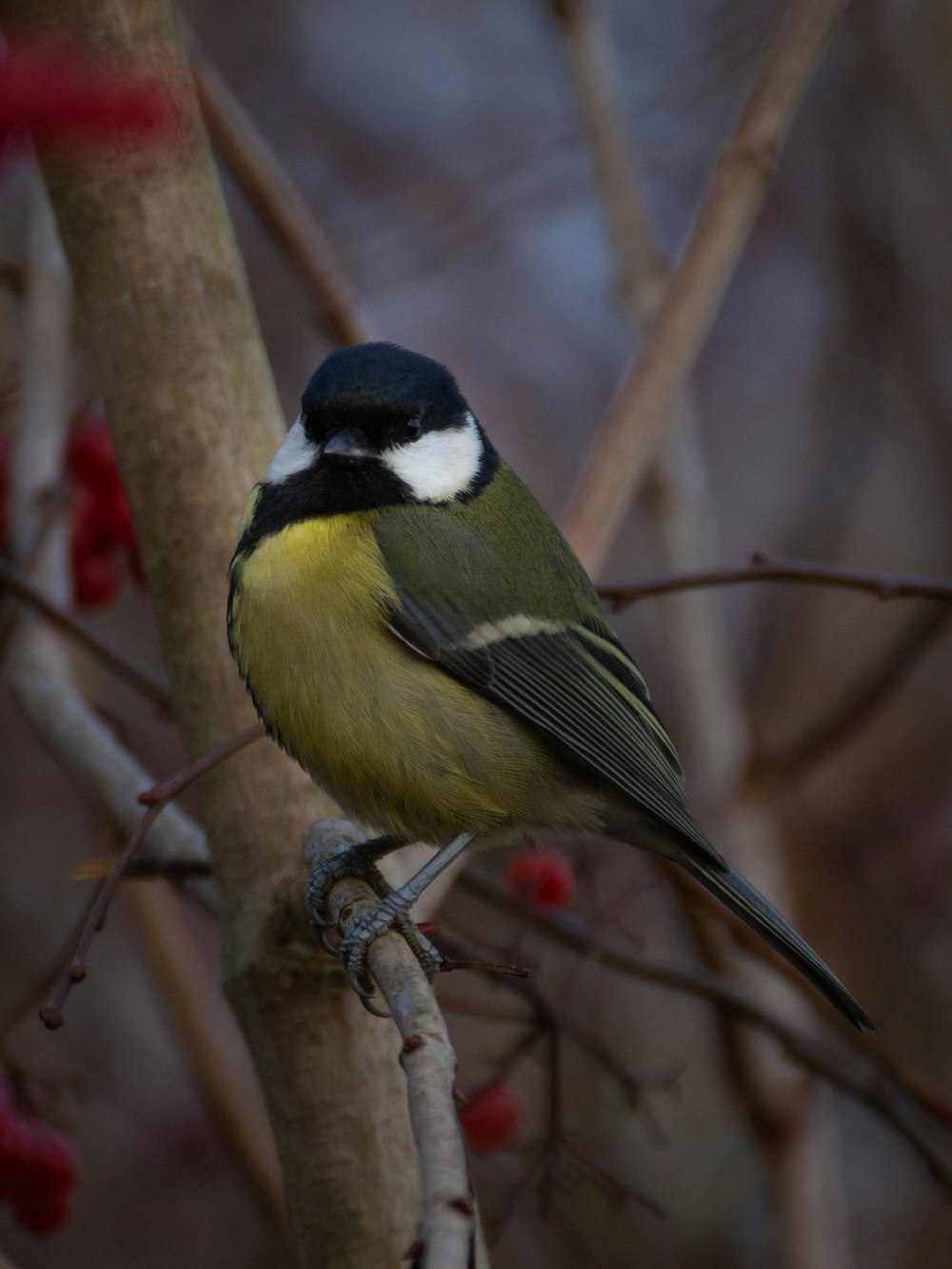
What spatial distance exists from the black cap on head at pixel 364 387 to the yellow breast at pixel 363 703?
7.0 inches

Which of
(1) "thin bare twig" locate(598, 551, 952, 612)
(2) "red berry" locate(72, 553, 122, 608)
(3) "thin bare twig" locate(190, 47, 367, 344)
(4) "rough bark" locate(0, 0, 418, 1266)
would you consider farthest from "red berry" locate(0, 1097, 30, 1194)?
(3) "thin bare twig" locate(190, 47, 367, 344)

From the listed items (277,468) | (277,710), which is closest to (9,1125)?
(277,710)

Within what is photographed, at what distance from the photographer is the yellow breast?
1684 mm

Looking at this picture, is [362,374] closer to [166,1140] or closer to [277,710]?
[277,710]

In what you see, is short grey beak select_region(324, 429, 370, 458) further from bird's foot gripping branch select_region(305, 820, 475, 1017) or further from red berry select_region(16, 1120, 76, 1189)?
red berry select_region(16, 1120, 76, 1189)

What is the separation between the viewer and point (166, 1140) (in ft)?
10.2

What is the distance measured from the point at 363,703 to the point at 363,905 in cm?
30

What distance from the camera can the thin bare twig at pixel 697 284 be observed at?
1.87m

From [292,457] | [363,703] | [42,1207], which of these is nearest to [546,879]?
[363,703]

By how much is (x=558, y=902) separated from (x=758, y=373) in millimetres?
3015

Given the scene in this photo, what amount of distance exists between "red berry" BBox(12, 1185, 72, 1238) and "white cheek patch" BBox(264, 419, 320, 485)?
1.03 m

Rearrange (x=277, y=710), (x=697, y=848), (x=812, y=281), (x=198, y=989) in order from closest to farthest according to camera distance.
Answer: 1. (x=277, y=710)
2. (x=697, y=848)
3. (x=198, y=989)
4. (x=812, y=281)

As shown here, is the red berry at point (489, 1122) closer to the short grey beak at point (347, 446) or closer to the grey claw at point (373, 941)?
the grey claw at point (373, 941)

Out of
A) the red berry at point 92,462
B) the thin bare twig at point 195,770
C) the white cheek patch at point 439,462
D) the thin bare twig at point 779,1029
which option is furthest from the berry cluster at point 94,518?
the thin bare twig at point 779,1029
